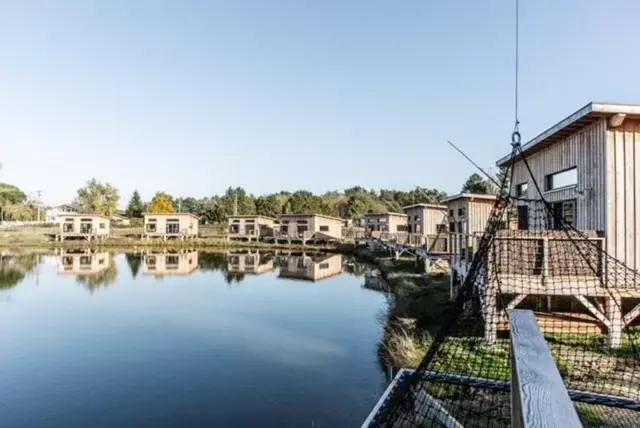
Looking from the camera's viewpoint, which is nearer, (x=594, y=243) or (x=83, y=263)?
(x=594, y=243)

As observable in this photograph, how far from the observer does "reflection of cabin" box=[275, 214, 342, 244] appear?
46.9 metres

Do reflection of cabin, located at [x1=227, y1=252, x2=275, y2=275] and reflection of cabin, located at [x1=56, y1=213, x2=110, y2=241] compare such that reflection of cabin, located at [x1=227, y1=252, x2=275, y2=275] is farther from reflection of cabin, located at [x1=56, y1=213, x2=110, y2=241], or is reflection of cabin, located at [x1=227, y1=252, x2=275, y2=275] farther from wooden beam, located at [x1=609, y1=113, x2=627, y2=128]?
A: wooden beam, located at [x1=609, y1=113, x2=627, y2=128]

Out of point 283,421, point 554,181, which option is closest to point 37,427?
point 283,421

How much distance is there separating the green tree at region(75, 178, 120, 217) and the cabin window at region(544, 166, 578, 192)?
64.2 meters

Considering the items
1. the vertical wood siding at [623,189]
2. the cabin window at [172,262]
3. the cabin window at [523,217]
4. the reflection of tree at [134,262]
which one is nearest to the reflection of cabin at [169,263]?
the cabin window at [172,262]

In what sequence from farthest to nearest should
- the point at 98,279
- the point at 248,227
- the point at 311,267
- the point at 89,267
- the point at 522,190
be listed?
the point at 248,227 → the point at 311,267 → the point at 89,267 → the point at 98,279 → the point at 522,190

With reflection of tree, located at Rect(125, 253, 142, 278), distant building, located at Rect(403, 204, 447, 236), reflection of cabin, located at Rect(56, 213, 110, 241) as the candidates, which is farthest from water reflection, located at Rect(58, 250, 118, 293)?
distant building, located at Rect(403, 204, 447, 236)

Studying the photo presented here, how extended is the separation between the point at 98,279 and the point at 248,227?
26.1m

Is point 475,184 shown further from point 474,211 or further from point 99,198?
point 99,198

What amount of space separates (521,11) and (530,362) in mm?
5517

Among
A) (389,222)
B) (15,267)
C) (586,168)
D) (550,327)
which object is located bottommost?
(15,267)

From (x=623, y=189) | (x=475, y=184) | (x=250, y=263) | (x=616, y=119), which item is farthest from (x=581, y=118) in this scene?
(x=475, y=184)

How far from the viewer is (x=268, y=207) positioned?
6356 cm

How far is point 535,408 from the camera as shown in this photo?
1.54 m
